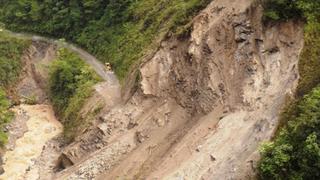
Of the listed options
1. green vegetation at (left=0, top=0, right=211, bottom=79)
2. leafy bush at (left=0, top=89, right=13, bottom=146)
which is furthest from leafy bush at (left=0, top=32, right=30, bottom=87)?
→ leafy bush at (left=0, top=89, right=13, bottom=146)

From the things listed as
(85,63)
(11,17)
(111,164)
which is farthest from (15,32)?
(111,164)

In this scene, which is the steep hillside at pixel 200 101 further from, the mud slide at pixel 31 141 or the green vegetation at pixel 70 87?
the mud slide at pixel 31 141

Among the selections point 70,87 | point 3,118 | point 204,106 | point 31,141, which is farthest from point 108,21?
point 204,106

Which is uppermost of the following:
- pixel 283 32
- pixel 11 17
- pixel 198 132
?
pixel 11 17

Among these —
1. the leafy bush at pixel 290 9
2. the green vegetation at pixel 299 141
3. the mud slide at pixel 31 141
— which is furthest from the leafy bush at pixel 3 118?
the green vegetation at pixel 299 141

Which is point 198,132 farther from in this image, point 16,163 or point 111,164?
point 16,163

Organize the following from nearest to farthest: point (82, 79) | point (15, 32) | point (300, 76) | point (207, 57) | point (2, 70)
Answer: point (300, 76)
point (207, 57)
point (82, 79)
point (2, 70)
point (15, 32)

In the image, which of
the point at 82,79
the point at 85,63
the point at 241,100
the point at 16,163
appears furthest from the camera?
the point at 85,63
